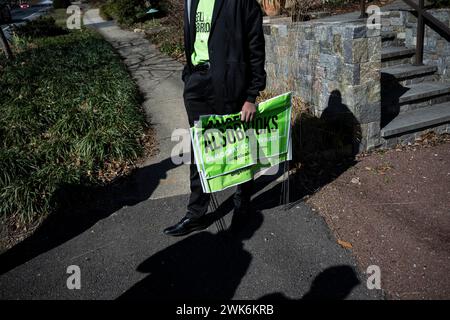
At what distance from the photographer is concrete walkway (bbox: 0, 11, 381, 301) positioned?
286 cm

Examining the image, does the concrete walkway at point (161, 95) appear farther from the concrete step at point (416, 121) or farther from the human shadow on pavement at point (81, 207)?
the concrete step at point (416, 121)

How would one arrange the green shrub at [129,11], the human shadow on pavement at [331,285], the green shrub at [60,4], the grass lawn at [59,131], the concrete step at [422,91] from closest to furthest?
the human shadow on pavement at [331,285] → the grass lawn at [59,131] → the concrete step at [422,91] → the green shrub at [129,11] → the green shrub at [60,4]

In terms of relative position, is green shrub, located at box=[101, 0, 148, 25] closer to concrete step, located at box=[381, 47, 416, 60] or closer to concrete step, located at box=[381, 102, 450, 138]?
concrete step, located at box=[381, 47, 416, 60]

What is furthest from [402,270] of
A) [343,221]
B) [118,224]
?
[118,224]

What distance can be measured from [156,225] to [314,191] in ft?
5.61

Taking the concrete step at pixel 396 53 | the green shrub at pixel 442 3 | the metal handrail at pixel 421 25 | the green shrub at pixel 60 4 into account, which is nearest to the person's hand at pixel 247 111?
the concrete step at pixel 396 53

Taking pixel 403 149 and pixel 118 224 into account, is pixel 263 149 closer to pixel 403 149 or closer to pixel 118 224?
pixel 118 224

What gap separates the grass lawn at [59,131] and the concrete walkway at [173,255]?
39 cm

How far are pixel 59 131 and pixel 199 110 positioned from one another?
10.5 ft

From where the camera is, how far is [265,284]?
286cm

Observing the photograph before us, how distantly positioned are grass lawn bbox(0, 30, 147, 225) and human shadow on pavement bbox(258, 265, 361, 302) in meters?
2.80

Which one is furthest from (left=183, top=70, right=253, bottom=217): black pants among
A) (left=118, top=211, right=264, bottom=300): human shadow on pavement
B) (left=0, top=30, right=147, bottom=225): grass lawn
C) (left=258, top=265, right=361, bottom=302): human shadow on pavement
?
(left=0, top=30, right=147, bottom=225): grass lawn

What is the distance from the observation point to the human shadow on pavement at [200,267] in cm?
284

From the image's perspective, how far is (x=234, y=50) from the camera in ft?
9.95
